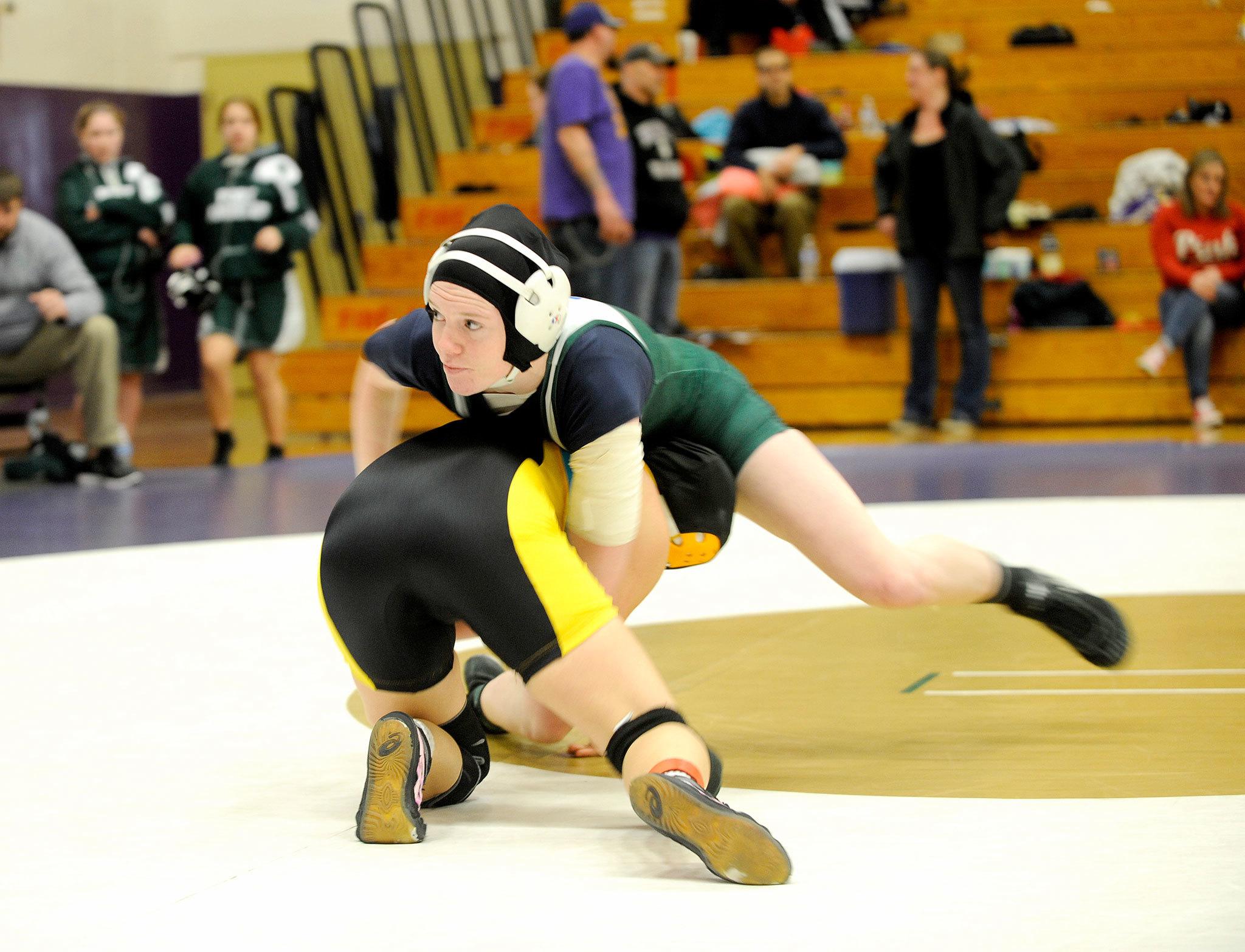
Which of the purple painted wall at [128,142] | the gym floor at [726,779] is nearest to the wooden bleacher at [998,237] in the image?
the gym floor at [726,779]

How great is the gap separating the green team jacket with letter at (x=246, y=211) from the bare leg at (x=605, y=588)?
16.3 feet

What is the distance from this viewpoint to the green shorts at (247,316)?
740 cm

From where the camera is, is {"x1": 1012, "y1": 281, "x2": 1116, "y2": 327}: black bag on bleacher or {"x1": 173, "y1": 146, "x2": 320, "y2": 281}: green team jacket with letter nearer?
{"x1": 173, "y1": 146, "x2": 320, "y2": 281}: green team jacket with letter

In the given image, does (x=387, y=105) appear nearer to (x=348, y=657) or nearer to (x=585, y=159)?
(x=585, y=159)

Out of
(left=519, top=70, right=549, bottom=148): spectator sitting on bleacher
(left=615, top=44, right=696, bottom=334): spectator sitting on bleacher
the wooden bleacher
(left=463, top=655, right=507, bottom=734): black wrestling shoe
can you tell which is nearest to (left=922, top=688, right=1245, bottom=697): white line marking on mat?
(left=463, top=655, right=507, bottom=734): black wrestling shoe

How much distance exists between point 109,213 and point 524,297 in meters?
5.75

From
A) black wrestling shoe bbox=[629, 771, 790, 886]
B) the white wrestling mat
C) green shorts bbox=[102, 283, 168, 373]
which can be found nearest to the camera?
the white wrestling mat

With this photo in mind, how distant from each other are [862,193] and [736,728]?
6.70 metres

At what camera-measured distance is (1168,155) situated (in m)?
8.49

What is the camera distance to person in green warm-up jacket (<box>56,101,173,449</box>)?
7320mm

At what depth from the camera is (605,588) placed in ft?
7.58

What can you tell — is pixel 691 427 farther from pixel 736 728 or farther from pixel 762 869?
pixel 762 869

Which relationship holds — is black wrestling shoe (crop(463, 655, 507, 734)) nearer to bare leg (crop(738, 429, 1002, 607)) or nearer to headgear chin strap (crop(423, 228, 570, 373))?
bare leg (crop(738, 429, 1002, 607))

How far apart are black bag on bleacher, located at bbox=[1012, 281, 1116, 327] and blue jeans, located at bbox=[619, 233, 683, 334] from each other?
1702 millimetres
